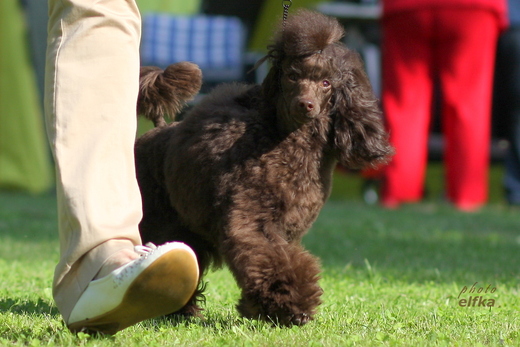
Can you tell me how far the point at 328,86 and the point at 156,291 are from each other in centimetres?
110

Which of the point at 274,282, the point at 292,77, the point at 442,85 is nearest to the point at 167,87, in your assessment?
the point at 292,77

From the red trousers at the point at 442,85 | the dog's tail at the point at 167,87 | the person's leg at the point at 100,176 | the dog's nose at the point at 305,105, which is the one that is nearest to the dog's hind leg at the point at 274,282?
the person's leg at the point at 100,176

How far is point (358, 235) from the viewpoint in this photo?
18.5 ft

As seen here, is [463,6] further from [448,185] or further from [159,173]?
[159,173]

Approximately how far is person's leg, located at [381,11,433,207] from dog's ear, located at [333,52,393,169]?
13.6 ft

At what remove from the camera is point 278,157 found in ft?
8.93

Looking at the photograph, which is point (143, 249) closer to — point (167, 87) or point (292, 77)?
point (292, 77)

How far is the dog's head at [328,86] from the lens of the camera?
9.05 feet

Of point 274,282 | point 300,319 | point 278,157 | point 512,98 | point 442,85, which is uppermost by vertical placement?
point 278,157

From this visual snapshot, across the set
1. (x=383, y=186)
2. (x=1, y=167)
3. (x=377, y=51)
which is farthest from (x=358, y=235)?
(x=1, y=167)

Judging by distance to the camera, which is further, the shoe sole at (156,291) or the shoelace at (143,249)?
the shoelace at (143,249)

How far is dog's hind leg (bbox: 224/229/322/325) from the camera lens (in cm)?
246

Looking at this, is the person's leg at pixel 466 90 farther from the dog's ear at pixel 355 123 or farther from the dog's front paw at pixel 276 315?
the dog's front paw at pixel 276 315

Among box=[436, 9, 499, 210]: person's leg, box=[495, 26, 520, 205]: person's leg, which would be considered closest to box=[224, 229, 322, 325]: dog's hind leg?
box=[436, 9, 499, 210]: person's leg
